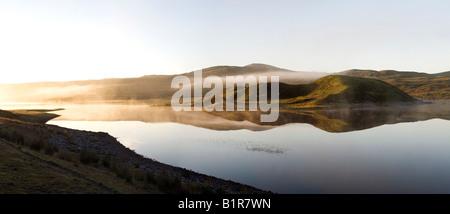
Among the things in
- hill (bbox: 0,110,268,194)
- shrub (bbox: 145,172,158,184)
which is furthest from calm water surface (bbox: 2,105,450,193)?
shrub (bbox: 145,172,158,184)

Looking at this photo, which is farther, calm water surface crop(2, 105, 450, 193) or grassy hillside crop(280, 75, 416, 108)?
grassy hillside crop(280, 75, 416, 108)

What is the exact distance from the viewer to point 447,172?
20.6 metres

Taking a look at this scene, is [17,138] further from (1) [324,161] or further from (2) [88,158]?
(1) [324,161]

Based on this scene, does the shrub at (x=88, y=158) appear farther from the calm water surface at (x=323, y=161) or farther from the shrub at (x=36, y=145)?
the calm water surface at (x=323, y=161)

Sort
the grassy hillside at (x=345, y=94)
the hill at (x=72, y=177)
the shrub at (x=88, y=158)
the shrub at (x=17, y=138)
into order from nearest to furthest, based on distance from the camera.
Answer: the hill at (x=72, y=177) → the shrub at (x=88, y=158) → the shrub at (x=17, y=138) → the grassy hillside at (x=345, y=94)

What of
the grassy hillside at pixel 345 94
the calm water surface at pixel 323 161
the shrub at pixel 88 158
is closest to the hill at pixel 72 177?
the shrub at pixel 88 158

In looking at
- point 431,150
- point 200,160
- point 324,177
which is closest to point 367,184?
point 324,177

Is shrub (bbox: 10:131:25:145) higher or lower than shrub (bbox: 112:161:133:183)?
higher

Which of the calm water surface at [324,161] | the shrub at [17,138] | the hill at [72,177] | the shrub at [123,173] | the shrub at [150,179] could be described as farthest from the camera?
the shrub at [17,138]

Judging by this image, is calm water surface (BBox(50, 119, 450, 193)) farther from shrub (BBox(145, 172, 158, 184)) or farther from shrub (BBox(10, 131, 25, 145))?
shrub (BBox(10, 131, 25, 145))

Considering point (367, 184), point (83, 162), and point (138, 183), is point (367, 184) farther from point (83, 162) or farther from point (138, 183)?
point (83, 162)

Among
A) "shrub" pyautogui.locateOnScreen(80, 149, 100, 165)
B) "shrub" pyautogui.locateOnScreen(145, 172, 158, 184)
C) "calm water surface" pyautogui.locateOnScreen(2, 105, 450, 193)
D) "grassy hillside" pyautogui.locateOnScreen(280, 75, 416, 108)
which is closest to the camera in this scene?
"shrub" pyautogui.locateOnScreen(145, 172, 158, 184)

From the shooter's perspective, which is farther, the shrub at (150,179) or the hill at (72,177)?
the shrub at (150,179)

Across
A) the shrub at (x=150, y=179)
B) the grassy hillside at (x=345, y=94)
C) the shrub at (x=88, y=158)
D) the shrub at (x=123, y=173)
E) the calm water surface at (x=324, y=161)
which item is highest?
the grassy hillside at (x=345, y=94)
